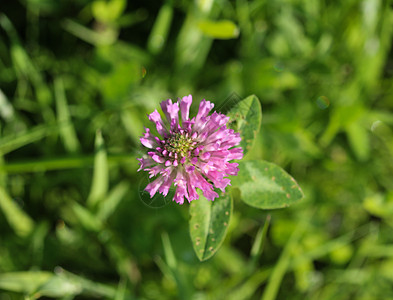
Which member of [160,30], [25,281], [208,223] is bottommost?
[25,281]

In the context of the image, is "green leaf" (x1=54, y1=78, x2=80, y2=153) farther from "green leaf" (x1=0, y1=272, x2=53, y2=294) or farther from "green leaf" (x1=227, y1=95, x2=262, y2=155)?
"green leaf" (x1=227, y1=95, x2=262, y2=155)

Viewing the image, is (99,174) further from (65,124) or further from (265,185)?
(265,185)

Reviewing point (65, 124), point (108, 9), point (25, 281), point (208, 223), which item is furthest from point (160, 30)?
point (25, 281)

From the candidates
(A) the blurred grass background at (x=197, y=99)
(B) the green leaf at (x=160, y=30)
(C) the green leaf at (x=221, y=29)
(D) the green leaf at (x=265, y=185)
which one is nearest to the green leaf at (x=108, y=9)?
(A) the blurred grass background at (x=197, y=99)

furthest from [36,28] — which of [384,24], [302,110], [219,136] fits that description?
[384,24]

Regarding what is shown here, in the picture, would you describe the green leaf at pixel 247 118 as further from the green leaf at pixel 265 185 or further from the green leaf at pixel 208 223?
the green leaf at pixel 208 223

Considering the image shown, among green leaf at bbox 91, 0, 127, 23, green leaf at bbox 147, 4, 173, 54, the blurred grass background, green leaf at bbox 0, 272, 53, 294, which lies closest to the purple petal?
the blurred grass background

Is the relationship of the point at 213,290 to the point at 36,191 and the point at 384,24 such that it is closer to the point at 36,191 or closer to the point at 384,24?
the point at 36,191
